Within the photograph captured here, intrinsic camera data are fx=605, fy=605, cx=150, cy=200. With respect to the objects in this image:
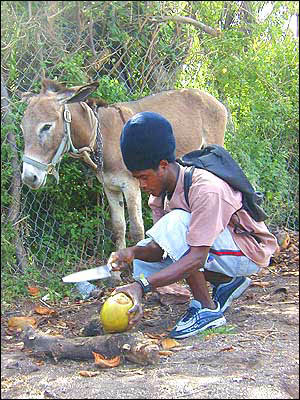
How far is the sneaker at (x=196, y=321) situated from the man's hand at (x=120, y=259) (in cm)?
44

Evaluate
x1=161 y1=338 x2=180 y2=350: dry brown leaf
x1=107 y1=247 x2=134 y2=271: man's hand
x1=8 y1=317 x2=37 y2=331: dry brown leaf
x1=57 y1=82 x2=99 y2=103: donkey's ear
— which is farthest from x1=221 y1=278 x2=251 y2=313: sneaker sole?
x1=57 y1=82 x2=99 y2=103: donkey's ear

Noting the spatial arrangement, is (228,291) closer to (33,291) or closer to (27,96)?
Answer: (33,291)

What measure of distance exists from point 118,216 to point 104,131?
27.8 inches

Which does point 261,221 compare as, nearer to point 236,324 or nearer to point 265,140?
point 236,324

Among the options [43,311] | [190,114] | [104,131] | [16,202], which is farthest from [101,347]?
[190,114]

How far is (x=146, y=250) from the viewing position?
3.54m

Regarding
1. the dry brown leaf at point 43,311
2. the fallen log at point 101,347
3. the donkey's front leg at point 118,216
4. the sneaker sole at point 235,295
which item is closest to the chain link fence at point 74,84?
the donkey's front leg at point 118,216

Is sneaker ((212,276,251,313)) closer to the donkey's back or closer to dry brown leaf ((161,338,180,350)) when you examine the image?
dry brown leaf ((161,338,180,350))

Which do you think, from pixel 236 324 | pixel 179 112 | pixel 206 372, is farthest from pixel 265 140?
pixel 206 372

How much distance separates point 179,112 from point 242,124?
3.70 ft

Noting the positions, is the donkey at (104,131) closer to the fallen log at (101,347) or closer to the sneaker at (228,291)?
the sneaker at (228,291)

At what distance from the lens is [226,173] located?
3414 millimetres

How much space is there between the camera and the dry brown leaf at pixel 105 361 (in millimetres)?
2742

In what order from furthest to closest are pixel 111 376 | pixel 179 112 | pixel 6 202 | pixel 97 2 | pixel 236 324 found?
pixel 179 112 → pixel 6 202 → pixel 236 324 → pixel 111 376 → pixel 97 2
